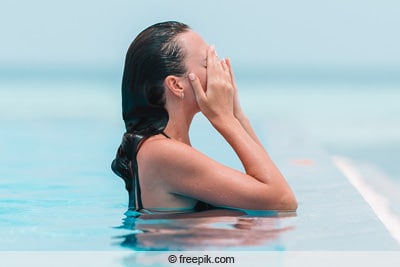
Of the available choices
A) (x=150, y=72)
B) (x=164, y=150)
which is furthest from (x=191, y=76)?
(x=164, y=150)

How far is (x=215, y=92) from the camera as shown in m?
4.40

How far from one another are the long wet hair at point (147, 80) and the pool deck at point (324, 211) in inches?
28.2

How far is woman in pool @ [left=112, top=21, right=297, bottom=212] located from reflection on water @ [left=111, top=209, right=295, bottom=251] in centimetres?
8

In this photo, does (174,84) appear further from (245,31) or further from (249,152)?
(245,31)

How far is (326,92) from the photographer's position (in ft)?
46.9

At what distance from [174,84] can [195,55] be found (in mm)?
156

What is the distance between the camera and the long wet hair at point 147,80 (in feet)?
14.3

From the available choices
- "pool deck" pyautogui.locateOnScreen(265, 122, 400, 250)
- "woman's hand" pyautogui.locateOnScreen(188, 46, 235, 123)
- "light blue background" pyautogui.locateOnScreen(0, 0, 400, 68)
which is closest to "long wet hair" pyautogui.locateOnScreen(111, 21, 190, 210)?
"woman's hand" pyautogui.locateOnScreen(188, 46, 235, 123)

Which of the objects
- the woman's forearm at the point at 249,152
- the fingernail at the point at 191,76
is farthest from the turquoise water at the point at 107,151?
the fingernail at the point at 191,76

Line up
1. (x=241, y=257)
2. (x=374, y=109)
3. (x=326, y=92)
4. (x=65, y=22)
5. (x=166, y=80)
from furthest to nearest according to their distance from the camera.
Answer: (x=65, y=22)
(x=326, y=92)
(x=374, y=109)
(x=166, y=80)
(x=241, y=257)

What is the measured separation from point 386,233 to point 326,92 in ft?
31.7

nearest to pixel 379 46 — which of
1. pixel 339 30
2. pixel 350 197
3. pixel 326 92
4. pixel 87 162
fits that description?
pixel 339 30

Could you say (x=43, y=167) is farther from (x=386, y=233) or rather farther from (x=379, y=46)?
(x=379, y=46)

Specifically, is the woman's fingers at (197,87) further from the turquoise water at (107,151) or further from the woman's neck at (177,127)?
the turquoise water at (107,151)
